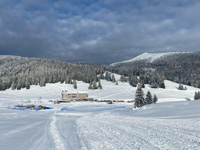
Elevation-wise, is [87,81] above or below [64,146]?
above

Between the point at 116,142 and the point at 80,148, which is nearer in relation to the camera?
the point at 80,148

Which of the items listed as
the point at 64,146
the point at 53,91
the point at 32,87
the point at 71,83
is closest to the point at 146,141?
the point at 64,146

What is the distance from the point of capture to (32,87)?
120 m

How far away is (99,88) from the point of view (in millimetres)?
121125

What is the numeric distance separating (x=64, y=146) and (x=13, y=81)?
12215 centimetres

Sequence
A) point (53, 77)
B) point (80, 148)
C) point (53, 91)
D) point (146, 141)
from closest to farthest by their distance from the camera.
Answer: point (80, 148) → point (146, 141) → point (53, 91) → point (53, 77)

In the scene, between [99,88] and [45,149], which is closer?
[45,149]

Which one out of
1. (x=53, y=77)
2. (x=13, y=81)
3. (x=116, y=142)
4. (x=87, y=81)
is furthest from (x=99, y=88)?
(x=116, y=142)

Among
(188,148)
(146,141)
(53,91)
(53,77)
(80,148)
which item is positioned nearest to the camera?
(188,148)

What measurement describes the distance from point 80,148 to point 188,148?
4082 mm

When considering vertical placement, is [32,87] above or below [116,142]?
above

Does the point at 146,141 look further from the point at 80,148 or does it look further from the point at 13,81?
the point at 13,81

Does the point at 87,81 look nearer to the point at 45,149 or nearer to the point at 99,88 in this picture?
the point at 99,88

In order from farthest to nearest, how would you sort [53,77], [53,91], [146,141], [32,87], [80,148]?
[53,77], [32,87], [53,91], [146,141], [80,148]
